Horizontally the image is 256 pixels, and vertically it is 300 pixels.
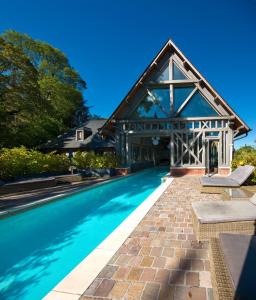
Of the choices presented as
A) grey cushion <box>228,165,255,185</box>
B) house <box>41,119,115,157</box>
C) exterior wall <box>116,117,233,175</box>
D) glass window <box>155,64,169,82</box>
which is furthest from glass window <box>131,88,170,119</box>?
grey cushion <box>228,165,255,185</box>

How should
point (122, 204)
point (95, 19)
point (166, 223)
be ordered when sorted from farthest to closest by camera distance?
point (95, 19) → point (122, 204) → point (166, 223)

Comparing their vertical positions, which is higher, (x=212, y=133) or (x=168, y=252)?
(x=212, y=133)

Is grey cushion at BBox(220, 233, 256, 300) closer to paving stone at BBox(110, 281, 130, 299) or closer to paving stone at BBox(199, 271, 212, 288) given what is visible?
paving stone at BBox(199, 271, 212, 288)

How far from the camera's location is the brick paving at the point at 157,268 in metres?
2.28

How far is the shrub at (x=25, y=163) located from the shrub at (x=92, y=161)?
51.2 inches

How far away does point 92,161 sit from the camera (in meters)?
15.0

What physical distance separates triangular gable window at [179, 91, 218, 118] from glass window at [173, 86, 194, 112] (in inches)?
18.0

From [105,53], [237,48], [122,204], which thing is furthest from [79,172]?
[237,48]

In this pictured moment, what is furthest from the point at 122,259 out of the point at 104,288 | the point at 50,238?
the point at 50,238

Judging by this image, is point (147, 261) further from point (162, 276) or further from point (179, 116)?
point (179, 116)

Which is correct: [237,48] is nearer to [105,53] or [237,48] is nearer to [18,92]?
[105,53]

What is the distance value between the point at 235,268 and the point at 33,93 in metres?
17.4

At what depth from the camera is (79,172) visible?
1447 cm

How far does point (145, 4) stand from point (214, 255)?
13.0m
